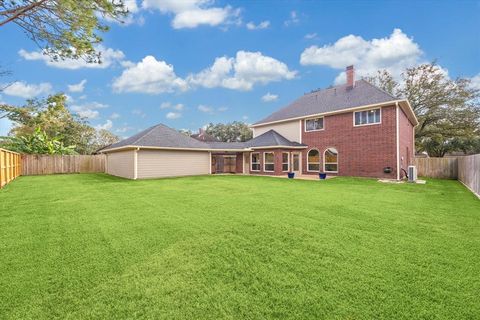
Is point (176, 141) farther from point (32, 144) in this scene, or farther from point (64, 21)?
point (32, 144)

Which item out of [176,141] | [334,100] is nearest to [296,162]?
[334,100]

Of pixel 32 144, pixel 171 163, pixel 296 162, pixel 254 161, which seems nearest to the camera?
pixel 171 163

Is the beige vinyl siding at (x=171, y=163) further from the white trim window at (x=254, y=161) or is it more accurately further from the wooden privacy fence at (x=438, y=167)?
the wooden privacy fence at (x=438, y=167)

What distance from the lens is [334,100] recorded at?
18.5m

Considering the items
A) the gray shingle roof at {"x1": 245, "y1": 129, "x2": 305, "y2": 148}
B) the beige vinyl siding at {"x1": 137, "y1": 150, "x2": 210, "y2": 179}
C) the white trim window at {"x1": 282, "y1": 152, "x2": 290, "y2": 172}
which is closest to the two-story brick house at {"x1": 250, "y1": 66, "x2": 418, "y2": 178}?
the white trim window at {"x1": 282, "y1": 152, "x2": 290, "y2": 172}

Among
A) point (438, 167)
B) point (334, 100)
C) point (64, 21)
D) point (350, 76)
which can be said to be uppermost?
point (350, 76)

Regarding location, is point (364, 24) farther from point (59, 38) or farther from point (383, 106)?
point (59, 38)

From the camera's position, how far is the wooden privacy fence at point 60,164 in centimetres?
1994

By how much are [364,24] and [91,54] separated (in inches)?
713

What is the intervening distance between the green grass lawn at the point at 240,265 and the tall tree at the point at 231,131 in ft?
124

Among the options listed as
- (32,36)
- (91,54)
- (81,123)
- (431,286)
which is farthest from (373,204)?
(81,123)

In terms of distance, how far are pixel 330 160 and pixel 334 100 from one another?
4.62 metres

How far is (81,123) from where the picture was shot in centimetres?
3231

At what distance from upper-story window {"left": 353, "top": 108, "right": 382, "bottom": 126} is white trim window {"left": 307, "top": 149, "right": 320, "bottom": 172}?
3630mm
